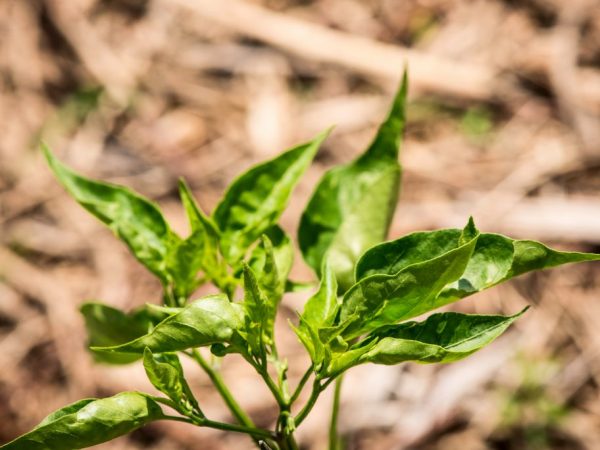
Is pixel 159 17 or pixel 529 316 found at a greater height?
pixel 159 17

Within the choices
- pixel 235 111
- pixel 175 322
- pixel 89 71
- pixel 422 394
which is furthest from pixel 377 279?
pixel 89 71

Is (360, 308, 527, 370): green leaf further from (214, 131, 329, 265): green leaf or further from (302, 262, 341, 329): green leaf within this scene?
(214, 131, 329, 265): green leaf

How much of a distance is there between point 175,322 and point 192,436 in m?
2.13

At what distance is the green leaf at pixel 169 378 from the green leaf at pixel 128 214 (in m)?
0.22

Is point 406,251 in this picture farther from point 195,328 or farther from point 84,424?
point 84,424

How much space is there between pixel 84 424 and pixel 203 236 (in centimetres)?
38

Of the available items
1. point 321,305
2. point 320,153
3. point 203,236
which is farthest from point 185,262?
point 320,153

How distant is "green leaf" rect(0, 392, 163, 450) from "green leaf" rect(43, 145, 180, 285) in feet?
1.03

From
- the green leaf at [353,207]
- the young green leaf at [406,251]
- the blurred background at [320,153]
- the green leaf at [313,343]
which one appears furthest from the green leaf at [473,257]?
the blurred background at [320,153]

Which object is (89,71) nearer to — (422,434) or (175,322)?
(422,434)

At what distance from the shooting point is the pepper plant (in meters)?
1.08

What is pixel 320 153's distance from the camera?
387cm

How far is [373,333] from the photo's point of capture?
1.19 meters

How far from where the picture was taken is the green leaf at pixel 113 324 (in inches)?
54.4
